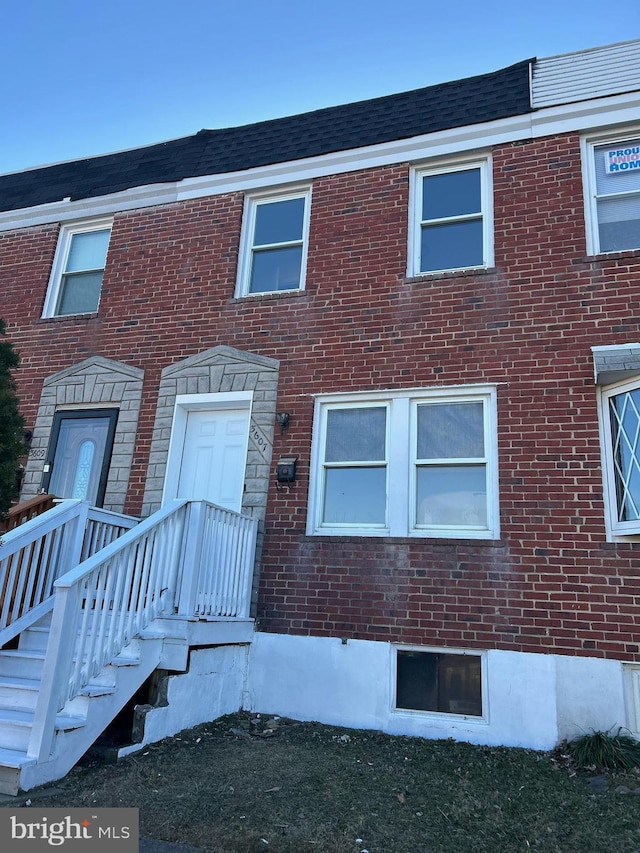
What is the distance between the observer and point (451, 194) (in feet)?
25.5

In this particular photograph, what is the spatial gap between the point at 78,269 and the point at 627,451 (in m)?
7.35

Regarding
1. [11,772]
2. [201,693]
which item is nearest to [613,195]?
[201,693]

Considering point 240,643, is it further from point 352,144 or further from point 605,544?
point 352,144

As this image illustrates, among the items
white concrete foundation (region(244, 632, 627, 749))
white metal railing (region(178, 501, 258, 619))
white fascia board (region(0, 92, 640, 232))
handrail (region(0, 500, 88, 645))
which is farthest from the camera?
white fascia board (region(0, 92, 640, 232))

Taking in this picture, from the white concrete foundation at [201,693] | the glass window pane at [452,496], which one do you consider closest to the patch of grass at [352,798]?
the white concrete foundation at [201,693]

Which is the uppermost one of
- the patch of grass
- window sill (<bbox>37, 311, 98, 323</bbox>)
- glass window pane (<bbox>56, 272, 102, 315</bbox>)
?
glass window pane (<bbox>56, 272, 102, 315</bbox>)

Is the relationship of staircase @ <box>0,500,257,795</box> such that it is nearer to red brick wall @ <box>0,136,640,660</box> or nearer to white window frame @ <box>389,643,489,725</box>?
red brick wall @ <box>0,136,640,660</box>

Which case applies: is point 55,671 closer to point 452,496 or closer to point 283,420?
point 283,420

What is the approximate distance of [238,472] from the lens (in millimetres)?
7504

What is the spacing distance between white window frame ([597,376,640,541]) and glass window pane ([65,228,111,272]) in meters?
6.63

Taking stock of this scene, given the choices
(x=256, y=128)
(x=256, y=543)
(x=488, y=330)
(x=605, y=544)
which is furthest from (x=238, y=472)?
(x=256, y=128)

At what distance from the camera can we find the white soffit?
723 cm

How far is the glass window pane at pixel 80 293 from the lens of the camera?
9.06 metres

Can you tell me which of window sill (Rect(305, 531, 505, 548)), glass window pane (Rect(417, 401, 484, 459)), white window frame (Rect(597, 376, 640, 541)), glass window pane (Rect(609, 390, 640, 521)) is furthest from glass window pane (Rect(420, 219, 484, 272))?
window sill (Rect(305, 531, 505, 548))
